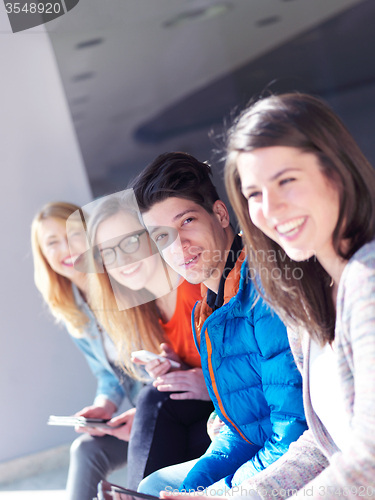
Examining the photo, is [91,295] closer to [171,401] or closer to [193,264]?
[171,401]

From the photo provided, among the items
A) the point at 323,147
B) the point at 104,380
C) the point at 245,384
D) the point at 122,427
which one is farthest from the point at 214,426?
the point at 323,147

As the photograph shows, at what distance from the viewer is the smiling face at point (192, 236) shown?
115 cm

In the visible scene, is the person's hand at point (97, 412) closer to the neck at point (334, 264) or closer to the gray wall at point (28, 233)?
the gray wall at point (28, 233)

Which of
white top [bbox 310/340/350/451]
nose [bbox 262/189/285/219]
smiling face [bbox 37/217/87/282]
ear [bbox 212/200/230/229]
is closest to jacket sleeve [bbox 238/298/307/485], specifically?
white top [bbox 310/340/350/451]

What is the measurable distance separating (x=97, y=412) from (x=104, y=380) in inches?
6.7

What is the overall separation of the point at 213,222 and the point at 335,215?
496mm

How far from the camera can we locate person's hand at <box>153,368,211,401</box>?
1.42 metres

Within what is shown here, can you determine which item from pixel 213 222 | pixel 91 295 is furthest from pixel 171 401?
pixel 213 222

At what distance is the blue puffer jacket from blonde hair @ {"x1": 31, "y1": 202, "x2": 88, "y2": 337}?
85cm

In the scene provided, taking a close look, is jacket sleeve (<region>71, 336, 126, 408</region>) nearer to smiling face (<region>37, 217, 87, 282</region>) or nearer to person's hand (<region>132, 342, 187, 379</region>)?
smiling face (<region>37, 217, 87, 282</region>)

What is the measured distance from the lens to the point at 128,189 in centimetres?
124

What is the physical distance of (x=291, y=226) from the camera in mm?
750

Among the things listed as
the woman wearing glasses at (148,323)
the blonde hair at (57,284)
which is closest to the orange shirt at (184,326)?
the woman wearing glasses at (148,323)

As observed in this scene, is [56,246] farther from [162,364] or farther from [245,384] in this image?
[245,384]
